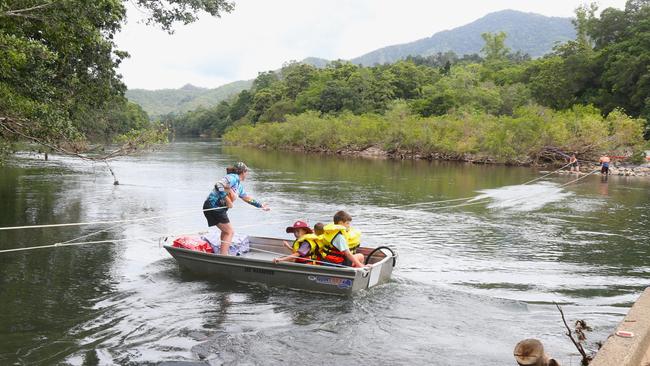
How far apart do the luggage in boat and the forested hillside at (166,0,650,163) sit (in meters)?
43.2

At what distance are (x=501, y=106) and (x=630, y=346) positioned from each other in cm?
8103

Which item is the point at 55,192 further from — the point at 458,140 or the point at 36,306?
the point at 458,140

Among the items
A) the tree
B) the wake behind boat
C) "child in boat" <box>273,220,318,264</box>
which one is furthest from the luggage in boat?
the tree

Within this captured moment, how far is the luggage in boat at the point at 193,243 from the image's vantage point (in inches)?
496

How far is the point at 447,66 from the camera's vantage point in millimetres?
123812

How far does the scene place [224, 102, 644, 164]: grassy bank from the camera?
159 feet

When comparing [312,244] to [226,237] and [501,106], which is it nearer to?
[226,237]

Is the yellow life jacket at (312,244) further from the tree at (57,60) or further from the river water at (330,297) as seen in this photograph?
the tree at (57,60)

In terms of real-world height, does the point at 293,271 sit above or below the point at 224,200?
below

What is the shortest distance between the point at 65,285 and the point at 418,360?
25.1 ft

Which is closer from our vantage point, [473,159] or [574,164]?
[574,164]

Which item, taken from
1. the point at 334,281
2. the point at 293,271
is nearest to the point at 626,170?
the point at 334,281

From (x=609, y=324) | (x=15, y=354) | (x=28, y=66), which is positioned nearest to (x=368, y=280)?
(x=609, y=324)

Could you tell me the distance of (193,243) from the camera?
41.8ft
